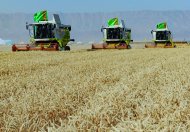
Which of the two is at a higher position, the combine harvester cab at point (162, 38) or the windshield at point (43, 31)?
the windshield at point (43, 31)

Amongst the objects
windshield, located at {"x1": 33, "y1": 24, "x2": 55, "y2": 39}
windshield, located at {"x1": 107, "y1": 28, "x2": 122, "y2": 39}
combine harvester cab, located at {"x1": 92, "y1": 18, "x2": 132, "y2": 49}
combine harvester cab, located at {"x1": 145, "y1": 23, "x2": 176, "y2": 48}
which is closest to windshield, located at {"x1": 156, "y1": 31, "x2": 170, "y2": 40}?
combine harvester cab, located at {"x1": 145, "y1": 23, "x2": 176, "y2": 48}

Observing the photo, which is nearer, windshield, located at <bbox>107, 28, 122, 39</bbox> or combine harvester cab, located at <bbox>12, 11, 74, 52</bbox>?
combine harvester cab, located at <bbox>12, 11, 74, 52</bbox>

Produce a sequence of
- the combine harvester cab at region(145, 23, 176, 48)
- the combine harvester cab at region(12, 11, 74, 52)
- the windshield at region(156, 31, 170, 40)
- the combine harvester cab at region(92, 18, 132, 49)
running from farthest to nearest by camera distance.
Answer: the windshield at region(156, 31, 170, 40) → the combine harvester cab at region(145, 23, 176, 48) → the combine harvester cab at region(92, 18, 132, 49) → the combine harvester cab at region(12, 11, 74, 52)

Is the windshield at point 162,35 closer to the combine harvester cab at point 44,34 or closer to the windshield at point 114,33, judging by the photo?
the windshield at point 114,33

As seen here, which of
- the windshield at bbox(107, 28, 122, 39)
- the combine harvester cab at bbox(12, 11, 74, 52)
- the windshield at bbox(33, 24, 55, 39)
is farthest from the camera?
the windshield at bbox(107, 28, 122, 39)

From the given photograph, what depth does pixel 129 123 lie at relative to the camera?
157 inches

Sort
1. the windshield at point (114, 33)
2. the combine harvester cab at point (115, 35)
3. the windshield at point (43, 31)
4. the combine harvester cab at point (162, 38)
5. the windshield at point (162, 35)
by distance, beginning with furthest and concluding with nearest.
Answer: the windshield at point (162, 35)
the combine harvester cab at point (162, 38)
the windshield at point (114, 33)
the combine harvester cab at point (115, 35)
the windshield at point (43, 31)

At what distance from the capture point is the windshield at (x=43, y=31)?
37938 millimetres

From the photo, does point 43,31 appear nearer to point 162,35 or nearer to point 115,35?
point 115,35

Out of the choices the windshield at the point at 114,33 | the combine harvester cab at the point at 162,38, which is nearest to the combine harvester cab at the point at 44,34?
the windshield at the point at 114,33

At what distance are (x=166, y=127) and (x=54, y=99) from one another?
9.83 ft

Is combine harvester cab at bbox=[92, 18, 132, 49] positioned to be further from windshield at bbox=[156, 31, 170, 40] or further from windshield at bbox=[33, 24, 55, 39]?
windshield at bbox=[33, 24, 55, 39]

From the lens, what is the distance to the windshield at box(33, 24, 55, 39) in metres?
37.9

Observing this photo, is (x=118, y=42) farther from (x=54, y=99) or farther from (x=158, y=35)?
(x=54, y=99)
